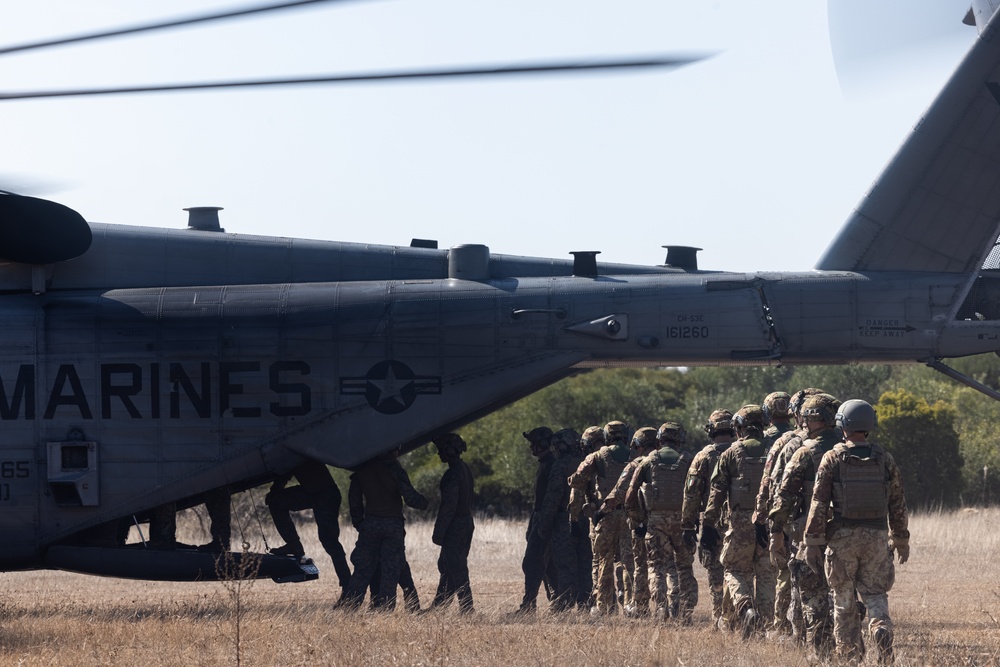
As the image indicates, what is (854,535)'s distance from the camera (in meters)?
→ 8.38

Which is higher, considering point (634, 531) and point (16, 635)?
point (634, 531)

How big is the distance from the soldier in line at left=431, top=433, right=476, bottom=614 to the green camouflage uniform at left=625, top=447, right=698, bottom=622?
2200 mm

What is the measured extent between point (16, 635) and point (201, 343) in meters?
3.33

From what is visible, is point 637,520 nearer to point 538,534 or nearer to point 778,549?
point 538,534

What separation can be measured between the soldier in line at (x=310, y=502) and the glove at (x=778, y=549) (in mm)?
5313

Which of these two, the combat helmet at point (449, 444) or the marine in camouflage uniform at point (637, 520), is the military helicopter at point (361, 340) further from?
the marine in camouflage uniform at point (637, 520)

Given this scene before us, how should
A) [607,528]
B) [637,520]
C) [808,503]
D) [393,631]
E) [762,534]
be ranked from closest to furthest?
[808,503]
[762,534]
[393,631]
[637,520]
[607,528]

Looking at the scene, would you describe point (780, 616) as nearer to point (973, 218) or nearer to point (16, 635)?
point (973, 218)

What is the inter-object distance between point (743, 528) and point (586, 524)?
10.6ft

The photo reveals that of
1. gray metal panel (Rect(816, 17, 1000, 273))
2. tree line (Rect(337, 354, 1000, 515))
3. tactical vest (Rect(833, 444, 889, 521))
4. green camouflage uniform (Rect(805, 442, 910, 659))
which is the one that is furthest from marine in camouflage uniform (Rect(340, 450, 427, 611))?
tree line (Rect(337, 354, 1000, 515))

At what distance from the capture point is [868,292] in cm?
1280

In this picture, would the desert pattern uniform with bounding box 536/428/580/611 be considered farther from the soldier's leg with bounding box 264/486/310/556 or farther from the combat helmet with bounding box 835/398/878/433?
the combat helmet with bounding box 835/398/878/433

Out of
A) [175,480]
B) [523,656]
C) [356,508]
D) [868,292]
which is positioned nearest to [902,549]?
[523,656]

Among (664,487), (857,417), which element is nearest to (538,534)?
(664,487)
